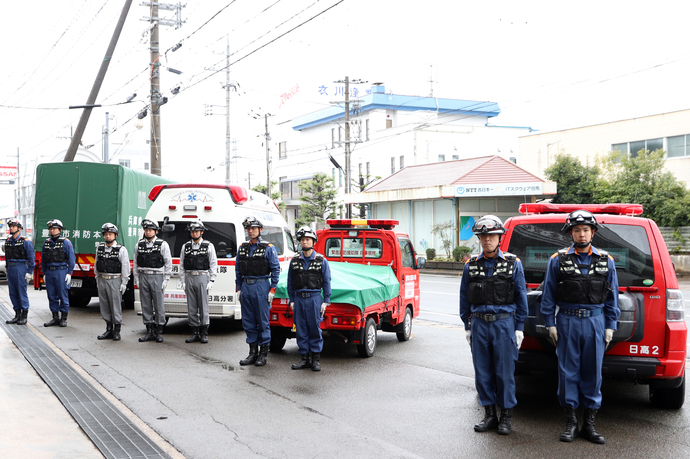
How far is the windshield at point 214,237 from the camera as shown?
11.8 meters

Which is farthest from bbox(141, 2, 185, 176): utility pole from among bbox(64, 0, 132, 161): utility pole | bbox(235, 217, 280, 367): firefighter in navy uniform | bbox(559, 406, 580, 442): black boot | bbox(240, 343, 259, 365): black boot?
bbox(559, 406, 580, 442): black boot

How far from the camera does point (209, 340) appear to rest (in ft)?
37.0

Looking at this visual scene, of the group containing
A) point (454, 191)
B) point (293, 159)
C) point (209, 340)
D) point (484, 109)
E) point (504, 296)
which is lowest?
point (209, 340)

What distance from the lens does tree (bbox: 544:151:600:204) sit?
35475mm

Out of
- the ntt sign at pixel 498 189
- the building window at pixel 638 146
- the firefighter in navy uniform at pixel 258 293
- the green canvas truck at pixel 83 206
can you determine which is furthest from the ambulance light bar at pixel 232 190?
the building window at pixel 638 146

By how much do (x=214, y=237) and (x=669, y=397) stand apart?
7999 mm

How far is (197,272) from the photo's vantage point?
10.8 m

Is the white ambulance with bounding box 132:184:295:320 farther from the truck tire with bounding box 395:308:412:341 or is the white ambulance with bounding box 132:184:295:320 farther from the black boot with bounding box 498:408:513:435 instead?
the black boot with bounding box 498:408:513:435

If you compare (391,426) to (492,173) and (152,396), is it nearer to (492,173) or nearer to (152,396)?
(152,396)

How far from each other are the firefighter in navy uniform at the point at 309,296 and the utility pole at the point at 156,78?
1501cm

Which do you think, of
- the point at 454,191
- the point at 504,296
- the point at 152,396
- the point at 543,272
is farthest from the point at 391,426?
the point at 454,191

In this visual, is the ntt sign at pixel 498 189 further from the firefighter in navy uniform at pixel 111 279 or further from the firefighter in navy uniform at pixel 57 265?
the firefighter in navy uniform at pixel 111 279

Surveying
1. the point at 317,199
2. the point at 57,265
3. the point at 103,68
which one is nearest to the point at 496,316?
the point at 57,265

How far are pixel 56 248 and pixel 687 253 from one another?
26.4 m
